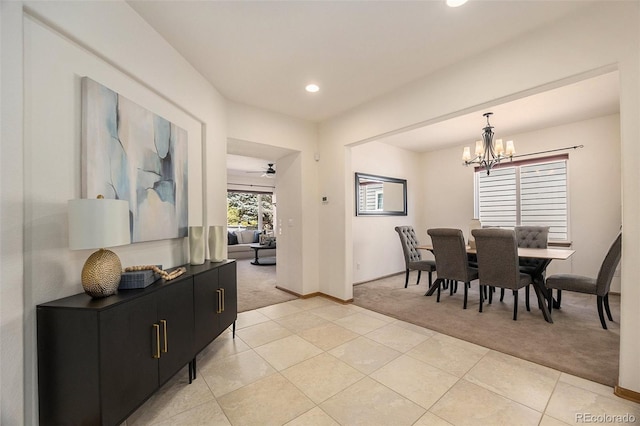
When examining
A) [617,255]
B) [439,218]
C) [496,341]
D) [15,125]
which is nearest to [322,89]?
[15,125]

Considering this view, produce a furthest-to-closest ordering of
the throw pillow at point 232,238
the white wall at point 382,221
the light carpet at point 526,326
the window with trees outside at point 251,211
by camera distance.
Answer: the window with trees outside at point 251,211
the throw pillow at point 232,238
the white wall at point 382,221
the light carpet at point 526,326

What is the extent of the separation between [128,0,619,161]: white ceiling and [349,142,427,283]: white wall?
180 centimetres

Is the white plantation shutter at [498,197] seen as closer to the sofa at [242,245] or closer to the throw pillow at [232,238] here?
the sofa at [242,245]

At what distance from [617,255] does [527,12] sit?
252cm

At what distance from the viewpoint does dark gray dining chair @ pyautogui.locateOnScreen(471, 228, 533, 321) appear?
3.10 meters

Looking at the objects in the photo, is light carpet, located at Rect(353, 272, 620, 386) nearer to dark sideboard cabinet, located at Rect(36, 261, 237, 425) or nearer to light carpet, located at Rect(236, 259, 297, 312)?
light carpet, located at Rect(236, 259, 297, 312)

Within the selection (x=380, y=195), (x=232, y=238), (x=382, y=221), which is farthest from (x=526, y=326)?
(x=232, y=238)

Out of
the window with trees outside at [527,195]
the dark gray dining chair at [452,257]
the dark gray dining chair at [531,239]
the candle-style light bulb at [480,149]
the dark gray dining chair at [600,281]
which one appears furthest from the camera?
the window with trees outside at [527,195]

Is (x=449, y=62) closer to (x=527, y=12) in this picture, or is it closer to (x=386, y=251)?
(x=527, y=12)

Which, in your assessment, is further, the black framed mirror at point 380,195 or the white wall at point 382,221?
the black framed mirror at point 380,195

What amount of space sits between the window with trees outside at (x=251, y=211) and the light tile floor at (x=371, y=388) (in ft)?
22.9

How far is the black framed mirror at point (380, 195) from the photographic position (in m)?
5.11

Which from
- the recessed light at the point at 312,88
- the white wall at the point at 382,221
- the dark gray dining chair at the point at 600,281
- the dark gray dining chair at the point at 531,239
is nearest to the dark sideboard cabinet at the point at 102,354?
the recessed light at the point at 312,88

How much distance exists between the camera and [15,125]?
1.25 metres
